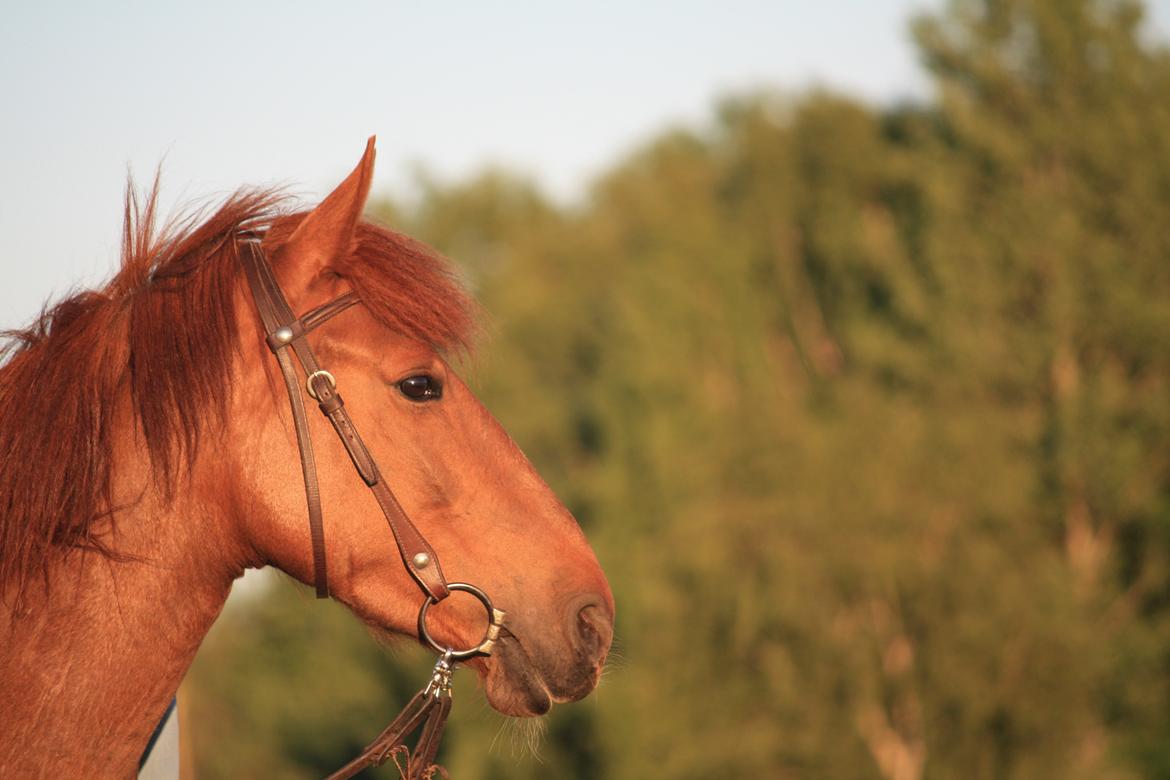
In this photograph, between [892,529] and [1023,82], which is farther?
[1023,82]

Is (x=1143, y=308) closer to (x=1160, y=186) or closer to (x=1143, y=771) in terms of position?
(x=1160, y=186)

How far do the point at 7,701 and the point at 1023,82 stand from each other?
28410 millimetres

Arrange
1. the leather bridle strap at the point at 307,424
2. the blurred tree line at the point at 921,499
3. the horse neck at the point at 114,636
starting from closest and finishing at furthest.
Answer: the horse neck at the point at 114,636 → the leather bridle strap at the point at 307,424 → the blurred tree line at the point at 921,499

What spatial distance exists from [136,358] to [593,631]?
1.33 m

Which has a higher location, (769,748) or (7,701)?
(7,701)

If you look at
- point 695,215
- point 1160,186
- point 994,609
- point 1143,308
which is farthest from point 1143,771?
point 695,215

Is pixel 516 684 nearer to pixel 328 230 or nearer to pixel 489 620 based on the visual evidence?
pixel 489 620

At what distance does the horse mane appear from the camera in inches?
109

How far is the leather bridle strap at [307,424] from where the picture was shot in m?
2.93

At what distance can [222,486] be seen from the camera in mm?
2926

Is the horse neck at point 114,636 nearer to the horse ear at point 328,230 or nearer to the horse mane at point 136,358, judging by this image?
the horse mane at point 136,358

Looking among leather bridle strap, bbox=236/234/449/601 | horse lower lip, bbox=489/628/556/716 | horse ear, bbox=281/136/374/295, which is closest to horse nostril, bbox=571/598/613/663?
horse lower lip, bbox=489/628/556/716

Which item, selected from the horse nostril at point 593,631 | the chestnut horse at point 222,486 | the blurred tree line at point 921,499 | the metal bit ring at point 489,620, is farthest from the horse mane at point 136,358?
the blurred tree line at point 921,499

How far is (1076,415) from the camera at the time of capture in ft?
80.9
